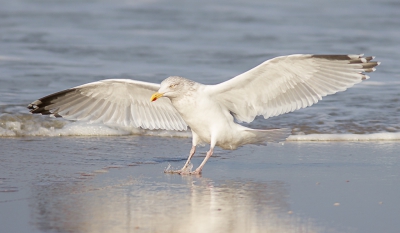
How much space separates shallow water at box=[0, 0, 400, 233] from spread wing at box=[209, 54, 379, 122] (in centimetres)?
52

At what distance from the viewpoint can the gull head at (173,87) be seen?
20.8ft

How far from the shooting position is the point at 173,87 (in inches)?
251

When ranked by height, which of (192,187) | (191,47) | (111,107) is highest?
(191,47)

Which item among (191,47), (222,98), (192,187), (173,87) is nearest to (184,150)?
(222,98)

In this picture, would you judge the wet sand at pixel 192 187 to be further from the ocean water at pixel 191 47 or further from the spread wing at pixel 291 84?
the ocean water at pixel 191 47

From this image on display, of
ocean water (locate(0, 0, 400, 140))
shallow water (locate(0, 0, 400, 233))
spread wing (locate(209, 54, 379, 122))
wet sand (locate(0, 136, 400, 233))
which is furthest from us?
ocean water (locate(0, 0, 400, 140))

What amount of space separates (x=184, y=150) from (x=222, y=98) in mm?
1093

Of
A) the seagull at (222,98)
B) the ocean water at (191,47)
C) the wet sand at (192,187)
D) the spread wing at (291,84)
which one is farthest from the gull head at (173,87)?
the ocean water at (191,47)

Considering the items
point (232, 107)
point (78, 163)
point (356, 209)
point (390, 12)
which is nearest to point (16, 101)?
point (78, 163)

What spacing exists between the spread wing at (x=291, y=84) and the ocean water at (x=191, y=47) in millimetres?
1333

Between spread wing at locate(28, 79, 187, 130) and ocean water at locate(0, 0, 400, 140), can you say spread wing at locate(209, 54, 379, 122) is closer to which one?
spread wing at locate(28, 79, 187, 130)

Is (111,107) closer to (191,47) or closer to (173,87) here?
(173,87)

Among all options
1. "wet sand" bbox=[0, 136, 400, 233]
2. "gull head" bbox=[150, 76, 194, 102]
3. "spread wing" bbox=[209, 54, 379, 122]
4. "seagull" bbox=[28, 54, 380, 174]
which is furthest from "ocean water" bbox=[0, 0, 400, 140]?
"gull head" bbox=[150, 76, 194, 102]

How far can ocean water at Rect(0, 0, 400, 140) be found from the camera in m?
8.88
